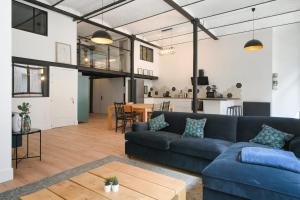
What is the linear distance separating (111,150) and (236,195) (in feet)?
9.28

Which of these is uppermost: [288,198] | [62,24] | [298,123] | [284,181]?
[62,24]

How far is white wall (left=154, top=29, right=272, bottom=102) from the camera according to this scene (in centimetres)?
830

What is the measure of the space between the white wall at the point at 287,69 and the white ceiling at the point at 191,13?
0.72 meters

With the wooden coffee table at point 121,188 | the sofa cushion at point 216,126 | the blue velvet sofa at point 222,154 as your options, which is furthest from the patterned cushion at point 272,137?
the wooden coffee table at point 121,188

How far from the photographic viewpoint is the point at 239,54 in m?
8.92

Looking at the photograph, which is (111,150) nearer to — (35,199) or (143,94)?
(35,199)

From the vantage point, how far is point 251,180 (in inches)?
72.6

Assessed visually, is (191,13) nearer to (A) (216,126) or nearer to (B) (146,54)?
(B) (146,54)

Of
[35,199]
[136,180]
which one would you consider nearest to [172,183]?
[136,180]

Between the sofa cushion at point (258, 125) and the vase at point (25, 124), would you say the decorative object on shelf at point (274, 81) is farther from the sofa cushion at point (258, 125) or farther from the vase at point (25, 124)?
the vase at point (25, 124)

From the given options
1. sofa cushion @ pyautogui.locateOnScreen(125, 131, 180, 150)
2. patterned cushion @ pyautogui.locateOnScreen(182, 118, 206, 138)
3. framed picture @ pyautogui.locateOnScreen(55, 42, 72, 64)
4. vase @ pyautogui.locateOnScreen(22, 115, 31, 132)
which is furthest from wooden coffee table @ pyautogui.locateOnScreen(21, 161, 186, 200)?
framed picture @ pyautogui.locateOnScreen(55, 42, 72, 64)

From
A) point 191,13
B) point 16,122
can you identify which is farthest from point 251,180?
point 191,13

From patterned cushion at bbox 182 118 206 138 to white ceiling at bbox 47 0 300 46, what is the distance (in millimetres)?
4218

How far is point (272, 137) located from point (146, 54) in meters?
8.92
